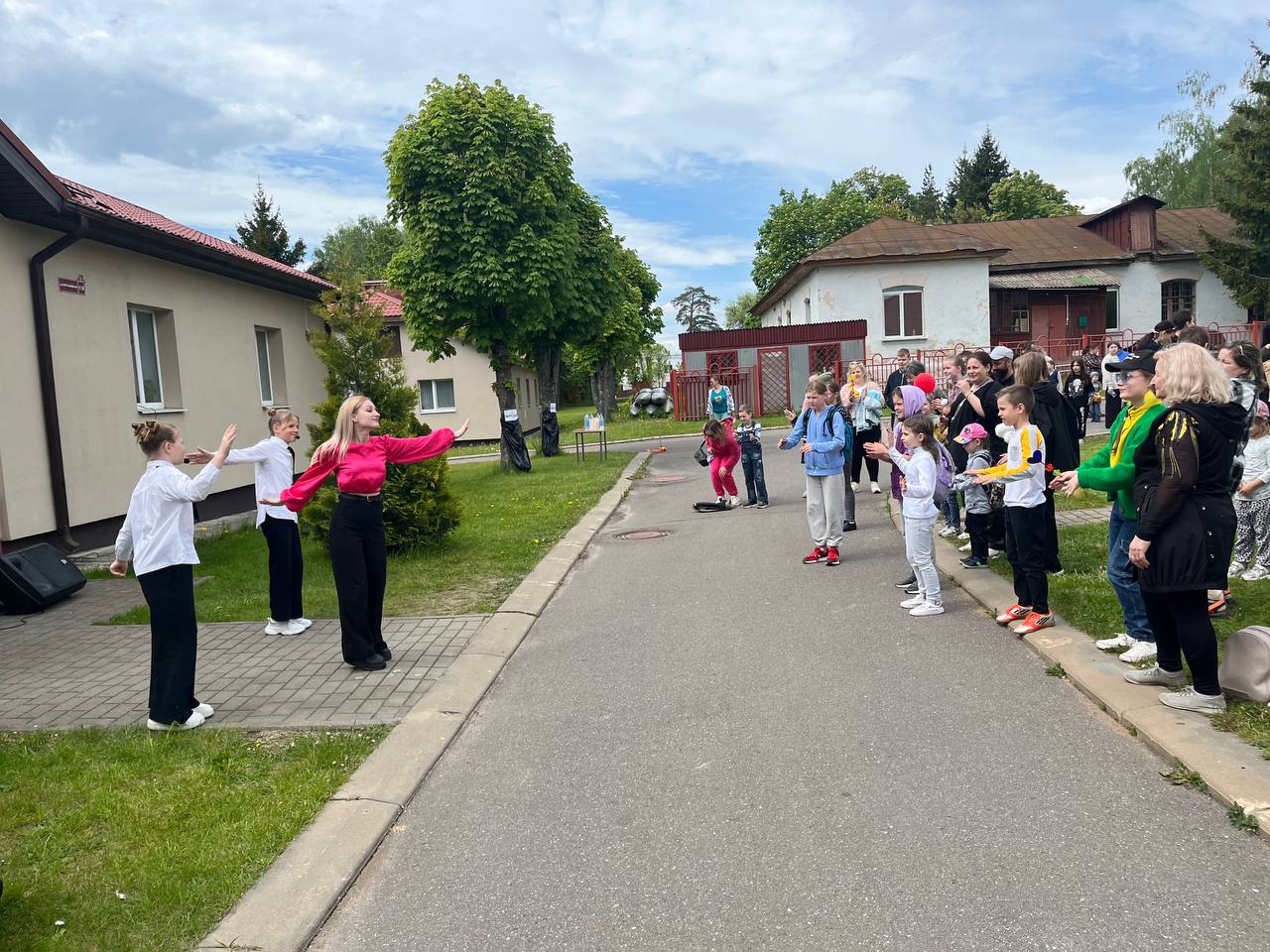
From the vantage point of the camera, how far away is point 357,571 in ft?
21.7

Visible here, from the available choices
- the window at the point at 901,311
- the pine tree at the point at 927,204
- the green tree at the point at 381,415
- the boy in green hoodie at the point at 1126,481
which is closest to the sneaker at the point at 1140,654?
the boy in green hoodie at the point at 1126,481

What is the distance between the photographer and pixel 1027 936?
3.16 meters

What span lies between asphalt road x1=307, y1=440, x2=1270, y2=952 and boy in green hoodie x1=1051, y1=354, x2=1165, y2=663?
0.64m

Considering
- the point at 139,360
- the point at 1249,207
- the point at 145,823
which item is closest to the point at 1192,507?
the point at 145,823

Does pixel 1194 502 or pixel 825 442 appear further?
pixel 825 442

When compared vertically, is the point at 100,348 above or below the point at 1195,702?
above

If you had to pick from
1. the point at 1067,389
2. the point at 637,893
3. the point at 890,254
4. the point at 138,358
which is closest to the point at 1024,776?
the point at 637,893

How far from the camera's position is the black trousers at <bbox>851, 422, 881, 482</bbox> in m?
12.4

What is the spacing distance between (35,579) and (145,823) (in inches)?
239

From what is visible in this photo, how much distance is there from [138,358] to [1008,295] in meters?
34.5

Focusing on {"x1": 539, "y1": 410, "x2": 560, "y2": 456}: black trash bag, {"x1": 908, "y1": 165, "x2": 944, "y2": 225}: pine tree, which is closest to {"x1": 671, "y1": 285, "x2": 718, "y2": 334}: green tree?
{"x1": 908, "y1": 165, "x2": 944, "y2": 225}: pine tree

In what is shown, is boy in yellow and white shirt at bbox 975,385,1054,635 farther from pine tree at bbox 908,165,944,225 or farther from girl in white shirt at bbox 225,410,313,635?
pine tree at bbox 908,165,944,225

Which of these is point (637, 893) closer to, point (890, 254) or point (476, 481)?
point (476, 481)

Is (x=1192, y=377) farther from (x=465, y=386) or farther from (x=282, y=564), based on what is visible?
(x=465, y=386)
